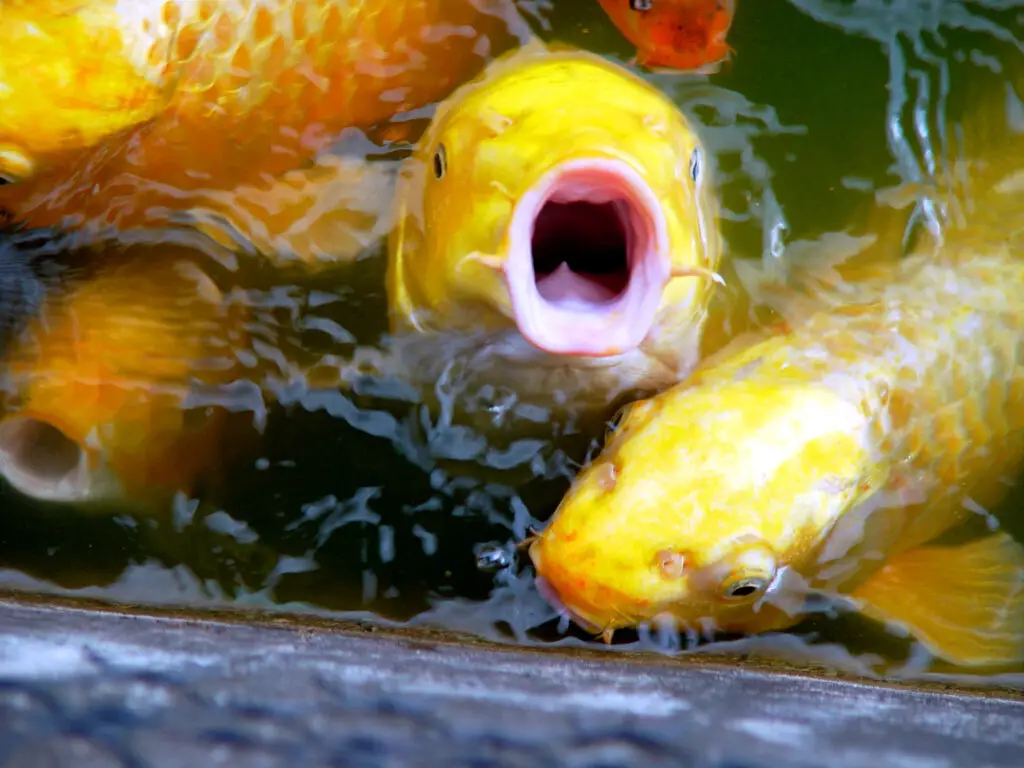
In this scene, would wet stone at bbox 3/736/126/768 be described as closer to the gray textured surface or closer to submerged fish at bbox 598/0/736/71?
the gray textured surface

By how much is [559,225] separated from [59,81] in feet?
4.14

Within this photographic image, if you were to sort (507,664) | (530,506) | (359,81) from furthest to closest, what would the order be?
(359,81) → (530,506) → (507,664)

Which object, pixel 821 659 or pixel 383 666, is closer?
pixel 383 666

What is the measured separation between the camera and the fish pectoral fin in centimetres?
260

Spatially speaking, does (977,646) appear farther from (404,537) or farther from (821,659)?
(404,537)

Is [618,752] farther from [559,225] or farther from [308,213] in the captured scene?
[308,213]

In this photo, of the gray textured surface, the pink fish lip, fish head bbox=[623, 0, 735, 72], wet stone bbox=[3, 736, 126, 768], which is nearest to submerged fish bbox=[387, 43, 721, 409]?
the pink fish lip

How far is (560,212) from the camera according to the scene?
2441 mm

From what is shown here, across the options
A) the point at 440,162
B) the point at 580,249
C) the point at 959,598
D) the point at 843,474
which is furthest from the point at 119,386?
the point at 959,598

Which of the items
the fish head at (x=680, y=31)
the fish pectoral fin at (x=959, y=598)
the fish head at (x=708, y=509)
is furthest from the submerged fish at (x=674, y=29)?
the fish pectoral fin at (x=959, y=598)

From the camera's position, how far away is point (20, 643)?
1821mm

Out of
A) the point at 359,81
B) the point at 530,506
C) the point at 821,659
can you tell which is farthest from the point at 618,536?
the point at 359,81

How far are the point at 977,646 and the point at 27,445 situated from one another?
253 cm

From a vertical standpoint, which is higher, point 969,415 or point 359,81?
point 359,81
